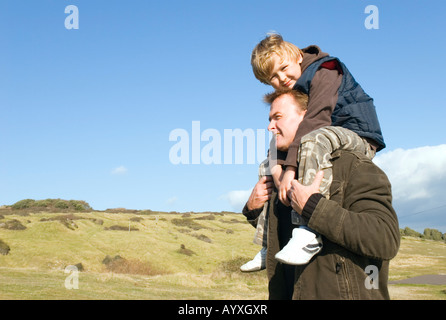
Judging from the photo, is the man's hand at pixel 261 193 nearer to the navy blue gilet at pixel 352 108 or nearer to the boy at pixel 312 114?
the boy at pixel 312 114

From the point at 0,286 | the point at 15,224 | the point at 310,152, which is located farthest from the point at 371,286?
the point at 15,224

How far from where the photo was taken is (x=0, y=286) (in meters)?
13.5

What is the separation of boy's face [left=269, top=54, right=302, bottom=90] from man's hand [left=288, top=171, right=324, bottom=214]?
1310 millimetres

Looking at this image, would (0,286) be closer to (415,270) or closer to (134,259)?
(134,259)

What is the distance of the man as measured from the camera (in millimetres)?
2398

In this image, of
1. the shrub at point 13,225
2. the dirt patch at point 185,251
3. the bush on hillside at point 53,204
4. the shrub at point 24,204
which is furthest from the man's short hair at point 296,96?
the shrub at point 24,204

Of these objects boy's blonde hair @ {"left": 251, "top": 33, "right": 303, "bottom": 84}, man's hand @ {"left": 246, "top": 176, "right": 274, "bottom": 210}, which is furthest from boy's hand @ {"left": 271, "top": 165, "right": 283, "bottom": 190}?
boy's blonde hair @ {"left": 251, "top": 33, "right": 303, "bottom": 84}

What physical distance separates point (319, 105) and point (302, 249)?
1.13 m

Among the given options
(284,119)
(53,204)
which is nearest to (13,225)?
(284,119)

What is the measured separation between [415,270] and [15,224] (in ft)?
104

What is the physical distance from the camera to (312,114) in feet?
10.2

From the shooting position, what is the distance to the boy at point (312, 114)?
9.06 feet

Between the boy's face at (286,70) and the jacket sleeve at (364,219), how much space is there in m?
1.40
